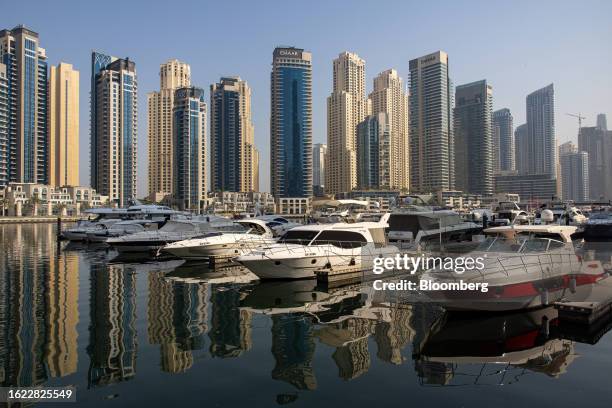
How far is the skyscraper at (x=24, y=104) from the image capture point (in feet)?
474

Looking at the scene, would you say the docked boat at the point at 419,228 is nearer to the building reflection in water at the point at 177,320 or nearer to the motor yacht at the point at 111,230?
the building reflection in water at the point at 177,320

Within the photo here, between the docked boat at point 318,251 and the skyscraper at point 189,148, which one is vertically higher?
the skyscraper at point 189,148

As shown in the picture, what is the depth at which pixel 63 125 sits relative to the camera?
168m

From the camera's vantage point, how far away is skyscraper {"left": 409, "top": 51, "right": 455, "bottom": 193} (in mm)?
187125

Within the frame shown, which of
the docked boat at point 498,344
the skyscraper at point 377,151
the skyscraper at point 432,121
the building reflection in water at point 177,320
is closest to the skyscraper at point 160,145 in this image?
the skyscraper at point 377,151

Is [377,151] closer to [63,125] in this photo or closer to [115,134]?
[115,134]

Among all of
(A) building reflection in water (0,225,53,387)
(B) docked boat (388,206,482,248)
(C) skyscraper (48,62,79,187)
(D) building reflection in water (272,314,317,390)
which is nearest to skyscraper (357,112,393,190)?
(C) skyscraper (48,62,79,187)

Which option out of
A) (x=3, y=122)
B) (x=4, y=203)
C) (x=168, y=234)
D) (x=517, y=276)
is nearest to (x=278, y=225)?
(x=168, y=234)

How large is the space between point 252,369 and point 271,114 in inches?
6587

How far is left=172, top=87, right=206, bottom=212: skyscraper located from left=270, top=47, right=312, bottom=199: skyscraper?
27213 mm

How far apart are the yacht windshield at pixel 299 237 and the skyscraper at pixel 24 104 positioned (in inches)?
5951

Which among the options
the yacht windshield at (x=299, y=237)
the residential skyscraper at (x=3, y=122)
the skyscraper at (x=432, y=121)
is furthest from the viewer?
the skyscraper at (x=432, y=121)

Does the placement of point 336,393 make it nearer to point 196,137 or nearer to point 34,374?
point 34,374

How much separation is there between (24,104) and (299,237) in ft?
524
